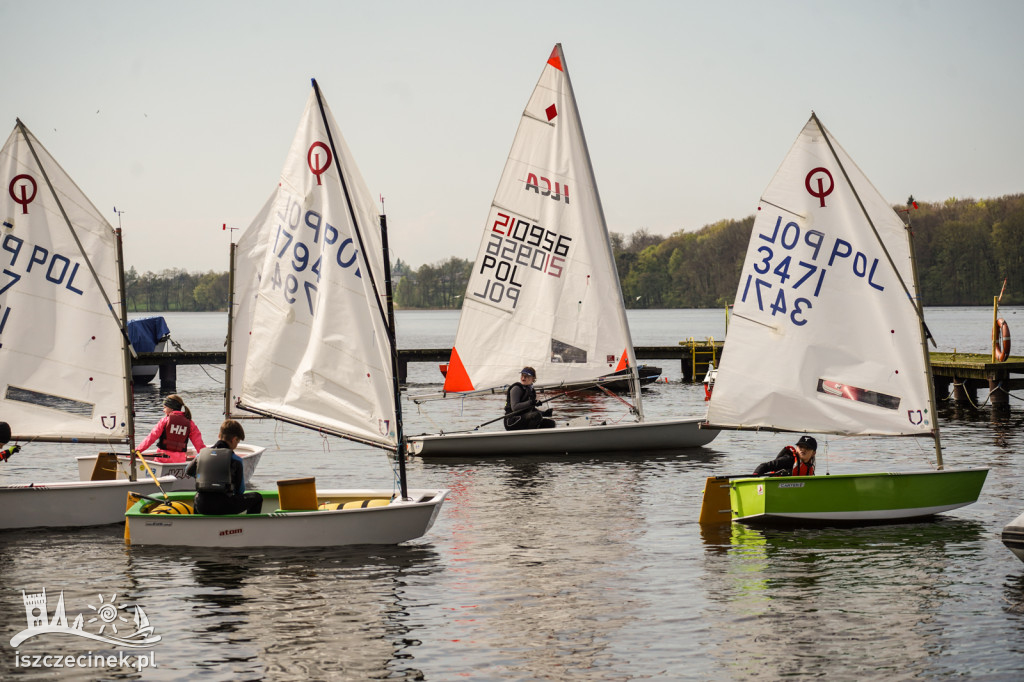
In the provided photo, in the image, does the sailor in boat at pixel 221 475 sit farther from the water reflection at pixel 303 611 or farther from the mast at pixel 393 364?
the mast at pixel 393 364

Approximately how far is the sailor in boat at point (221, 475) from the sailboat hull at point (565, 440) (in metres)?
11.2

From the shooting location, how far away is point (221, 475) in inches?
667

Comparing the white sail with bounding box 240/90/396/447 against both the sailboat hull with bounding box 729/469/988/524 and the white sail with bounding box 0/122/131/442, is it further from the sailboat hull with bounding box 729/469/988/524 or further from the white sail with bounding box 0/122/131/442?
the sailboat hull with bounding box 729/469/988/524

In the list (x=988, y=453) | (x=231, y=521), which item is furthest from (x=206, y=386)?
(x=231, y=521)

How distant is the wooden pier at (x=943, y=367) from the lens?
42.5 metres

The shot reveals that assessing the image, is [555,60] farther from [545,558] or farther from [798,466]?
[545,558]

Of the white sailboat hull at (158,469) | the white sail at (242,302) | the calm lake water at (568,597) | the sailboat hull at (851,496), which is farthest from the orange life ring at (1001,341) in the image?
the white sailboat hull at (158,469)

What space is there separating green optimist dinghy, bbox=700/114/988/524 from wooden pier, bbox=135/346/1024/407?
79.5 ft

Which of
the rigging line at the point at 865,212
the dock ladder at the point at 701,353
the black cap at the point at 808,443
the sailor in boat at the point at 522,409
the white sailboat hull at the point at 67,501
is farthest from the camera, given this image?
the dock ladder at the point at 701,353

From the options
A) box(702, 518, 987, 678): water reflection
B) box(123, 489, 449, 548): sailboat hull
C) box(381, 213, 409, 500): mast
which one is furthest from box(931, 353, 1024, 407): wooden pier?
box(123, 489, 449, 548): sailboat hull

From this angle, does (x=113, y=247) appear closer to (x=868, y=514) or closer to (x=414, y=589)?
(x=414, y=589)

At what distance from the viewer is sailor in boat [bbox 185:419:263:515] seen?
664 inches

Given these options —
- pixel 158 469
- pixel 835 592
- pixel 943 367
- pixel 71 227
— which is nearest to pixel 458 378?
pixel 158 469

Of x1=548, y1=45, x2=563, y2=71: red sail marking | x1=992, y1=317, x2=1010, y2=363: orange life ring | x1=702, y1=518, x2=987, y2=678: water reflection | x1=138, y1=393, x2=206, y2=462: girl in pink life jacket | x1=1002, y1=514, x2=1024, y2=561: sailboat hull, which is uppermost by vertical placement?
x1=548, y1=45, x2=563, y2=71: red sail marking
